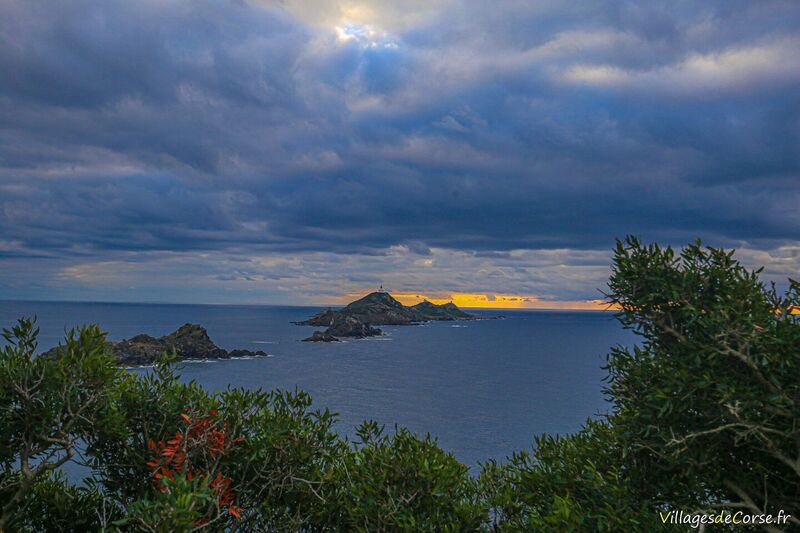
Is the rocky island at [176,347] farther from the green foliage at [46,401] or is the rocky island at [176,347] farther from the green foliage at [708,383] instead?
the green foliage at [708,383]

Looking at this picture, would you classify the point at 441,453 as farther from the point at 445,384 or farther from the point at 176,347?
the point at 176,347

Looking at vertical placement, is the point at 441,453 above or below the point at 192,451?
below

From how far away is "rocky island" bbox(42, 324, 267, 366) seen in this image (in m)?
116

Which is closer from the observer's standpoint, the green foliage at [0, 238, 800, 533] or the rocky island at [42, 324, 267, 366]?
the green foliage at [0, 238, 800, 533]

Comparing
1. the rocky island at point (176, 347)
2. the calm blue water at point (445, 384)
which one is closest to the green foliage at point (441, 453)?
the calm blue water at point (445, 384)

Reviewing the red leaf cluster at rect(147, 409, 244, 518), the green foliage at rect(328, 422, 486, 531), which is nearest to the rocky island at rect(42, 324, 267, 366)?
the green foliage at rect(328, 422, 486, 531)

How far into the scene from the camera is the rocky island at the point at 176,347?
11600 cm

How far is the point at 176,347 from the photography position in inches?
5472

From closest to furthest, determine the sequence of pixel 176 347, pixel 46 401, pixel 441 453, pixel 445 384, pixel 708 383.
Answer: pixel 708 383, pixel 46 401, pixel 441 453, pixel 445 384, pixel 176 347

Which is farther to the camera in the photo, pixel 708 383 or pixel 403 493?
pixel 403 493

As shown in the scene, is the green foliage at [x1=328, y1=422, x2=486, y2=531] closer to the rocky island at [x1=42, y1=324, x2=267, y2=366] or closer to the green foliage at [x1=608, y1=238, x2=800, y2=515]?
the green foliage at [x1=608, y1=238, x2=800, y2=515]

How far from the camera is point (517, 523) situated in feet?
44.5

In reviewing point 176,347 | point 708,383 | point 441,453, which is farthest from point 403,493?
point 176,347

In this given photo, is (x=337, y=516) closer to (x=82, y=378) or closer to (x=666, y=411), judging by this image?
(x=82, y=378)
